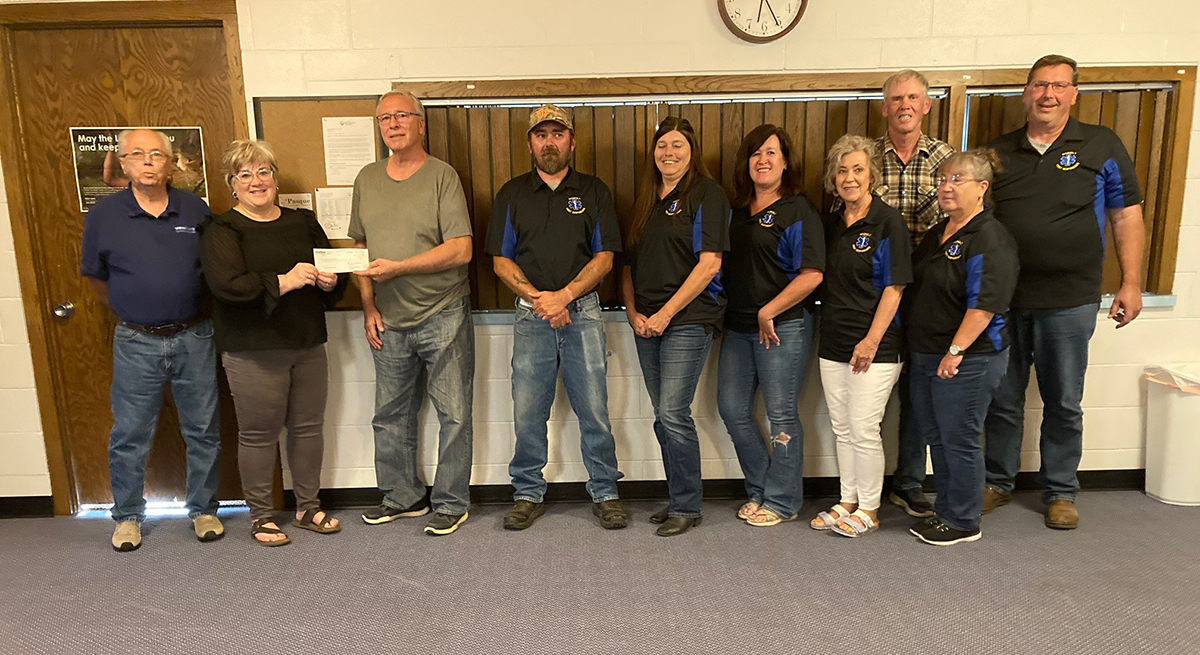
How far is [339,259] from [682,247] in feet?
4.47

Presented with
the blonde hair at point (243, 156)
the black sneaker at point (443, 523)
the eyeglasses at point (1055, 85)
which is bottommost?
the black sneaker at point (443, 523)

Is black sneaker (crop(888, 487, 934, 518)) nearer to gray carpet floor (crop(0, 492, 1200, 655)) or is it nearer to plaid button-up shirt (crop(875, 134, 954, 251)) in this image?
gray carpet floor (crop(0, 492, 1200, 655))

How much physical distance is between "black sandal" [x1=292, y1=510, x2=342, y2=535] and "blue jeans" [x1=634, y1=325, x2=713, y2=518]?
1491 millimetres

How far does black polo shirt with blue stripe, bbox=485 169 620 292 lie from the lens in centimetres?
272

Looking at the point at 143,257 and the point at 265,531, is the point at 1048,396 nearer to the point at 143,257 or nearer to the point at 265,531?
the point at 265,531

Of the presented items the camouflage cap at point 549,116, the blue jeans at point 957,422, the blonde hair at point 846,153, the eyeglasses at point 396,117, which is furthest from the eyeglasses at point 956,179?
the eyeglasses at point 396,117

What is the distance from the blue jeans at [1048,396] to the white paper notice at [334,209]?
2.95 meters

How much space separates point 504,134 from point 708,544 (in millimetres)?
1980

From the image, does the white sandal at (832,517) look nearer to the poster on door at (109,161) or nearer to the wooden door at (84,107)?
the wooden door at (84,107)

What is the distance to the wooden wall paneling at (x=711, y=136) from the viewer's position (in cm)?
292

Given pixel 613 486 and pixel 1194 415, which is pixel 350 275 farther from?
pixel 1194 415

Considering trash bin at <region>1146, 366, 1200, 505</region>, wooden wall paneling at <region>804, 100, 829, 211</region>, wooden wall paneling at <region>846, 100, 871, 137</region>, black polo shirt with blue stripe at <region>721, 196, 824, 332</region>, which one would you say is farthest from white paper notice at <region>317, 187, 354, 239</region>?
trash bin at <region>1146, 366, 1200, 505</region>

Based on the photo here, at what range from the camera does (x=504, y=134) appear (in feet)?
9.63

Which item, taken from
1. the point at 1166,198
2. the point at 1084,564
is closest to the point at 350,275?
the point at 1084,564
